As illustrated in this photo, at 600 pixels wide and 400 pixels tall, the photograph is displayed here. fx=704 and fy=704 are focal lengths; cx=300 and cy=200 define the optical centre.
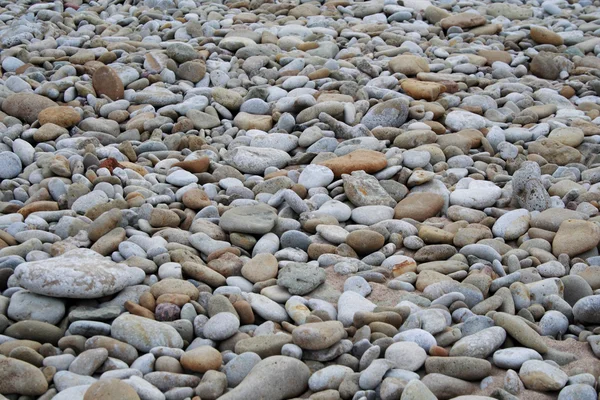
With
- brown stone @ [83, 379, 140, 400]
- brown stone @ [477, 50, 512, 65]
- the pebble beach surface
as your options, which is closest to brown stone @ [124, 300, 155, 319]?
the pebble beach surface

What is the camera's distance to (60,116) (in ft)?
16.2

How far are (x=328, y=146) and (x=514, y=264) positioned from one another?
1.67 metres

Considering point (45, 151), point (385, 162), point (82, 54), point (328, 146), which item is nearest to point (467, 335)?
point (385, 162)

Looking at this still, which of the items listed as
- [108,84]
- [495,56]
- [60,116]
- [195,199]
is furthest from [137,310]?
[495,56]

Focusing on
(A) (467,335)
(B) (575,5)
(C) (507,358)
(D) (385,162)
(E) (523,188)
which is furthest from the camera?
(B) (575,5)

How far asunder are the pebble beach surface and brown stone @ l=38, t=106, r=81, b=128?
4cm

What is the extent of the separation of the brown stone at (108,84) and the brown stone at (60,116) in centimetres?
47

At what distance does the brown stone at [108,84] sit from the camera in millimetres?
5422

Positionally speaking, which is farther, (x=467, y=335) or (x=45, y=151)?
(x=45, y=151)

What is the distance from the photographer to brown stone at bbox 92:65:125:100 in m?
5.42

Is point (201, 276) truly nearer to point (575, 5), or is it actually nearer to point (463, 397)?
point (463, 397)

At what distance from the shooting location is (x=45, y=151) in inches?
180

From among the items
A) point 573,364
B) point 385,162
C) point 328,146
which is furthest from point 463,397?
point 328,146

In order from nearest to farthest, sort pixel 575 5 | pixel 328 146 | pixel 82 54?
pixel 328 146 → pixel 82 54 → pixel 575 5
